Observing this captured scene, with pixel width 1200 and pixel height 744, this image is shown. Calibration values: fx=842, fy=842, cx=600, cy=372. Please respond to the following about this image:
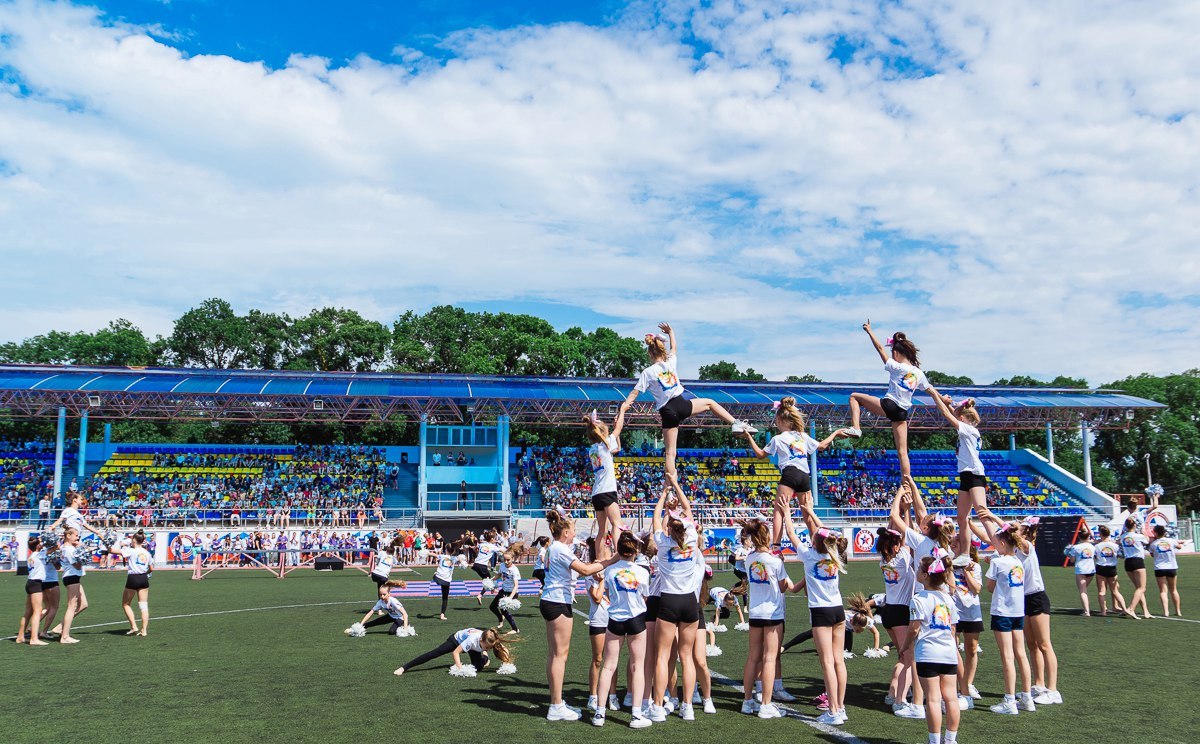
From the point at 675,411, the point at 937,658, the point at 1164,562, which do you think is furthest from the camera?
the point at 1164,562

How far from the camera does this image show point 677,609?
805 centimetres

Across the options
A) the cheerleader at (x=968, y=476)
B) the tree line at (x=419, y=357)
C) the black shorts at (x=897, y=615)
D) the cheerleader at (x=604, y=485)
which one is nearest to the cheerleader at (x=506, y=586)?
the cheerleader at (x=604, y=485)

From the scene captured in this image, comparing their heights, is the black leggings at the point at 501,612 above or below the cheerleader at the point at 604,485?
below

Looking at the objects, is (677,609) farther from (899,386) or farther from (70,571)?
(70,571)

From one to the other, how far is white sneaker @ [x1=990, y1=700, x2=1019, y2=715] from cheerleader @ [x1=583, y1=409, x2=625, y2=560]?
4100mm

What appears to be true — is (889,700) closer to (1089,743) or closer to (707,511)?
(1089,743)

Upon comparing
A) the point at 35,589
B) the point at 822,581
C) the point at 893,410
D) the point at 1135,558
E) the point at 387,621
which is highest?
the point at 893,410

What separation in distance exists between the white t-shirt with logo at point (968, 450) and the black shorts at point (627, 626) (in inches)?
151

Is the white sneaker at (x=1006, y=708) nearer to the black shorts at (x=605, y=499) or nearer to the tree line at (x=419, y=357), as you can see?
the black shorts at (x=605, y=499)

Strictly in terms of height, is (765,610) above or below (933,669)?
above

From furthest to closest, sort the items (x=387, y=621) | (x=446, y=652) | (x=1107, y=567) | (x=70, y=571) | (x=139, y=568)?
1. (x=1107, y=567)
2. (x=387, y=621)
3. (x=139, y=568)
4. (x=70, y=571)
5. (x=446, y=652)

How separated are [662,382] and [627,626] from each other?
265 centimetres

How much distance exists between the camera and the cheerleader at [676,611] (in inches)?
314

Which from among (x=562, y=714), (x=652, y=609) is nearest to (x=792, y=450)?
(x=652, y=609)
